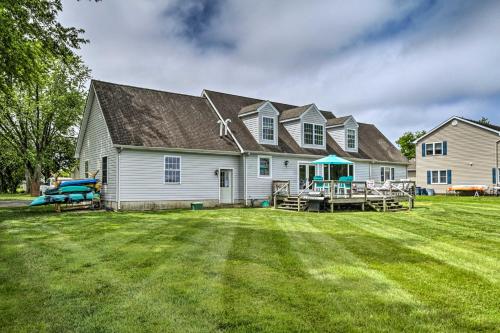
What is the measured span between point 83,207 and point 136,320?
1476 cm

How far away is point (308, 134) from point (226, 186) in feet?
21.7

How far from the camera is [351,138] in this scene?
2583cm

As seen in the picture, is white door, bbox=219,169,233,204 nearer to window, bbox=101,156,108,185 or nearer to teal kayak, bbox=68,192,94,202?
window, bbox=101,156,108,185

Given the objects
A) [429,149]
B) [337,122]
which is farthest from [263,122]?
[429,149]

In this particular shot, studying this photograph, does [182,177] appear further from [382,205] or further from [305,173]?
[382,205]

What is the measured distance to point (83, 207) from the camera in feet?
56.4

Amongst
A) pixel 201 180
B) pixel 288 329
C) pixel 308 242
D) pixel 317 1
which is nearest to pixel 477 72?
pixel 317 1

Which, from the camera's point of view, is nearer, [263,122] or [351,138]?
[263,122]

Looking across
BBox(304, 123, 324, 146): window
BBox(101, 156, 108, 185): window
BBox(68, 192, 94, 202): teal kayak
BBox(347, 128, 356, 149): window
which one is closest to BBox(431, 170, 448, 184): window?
BBox(347, 128, 356, 149): window

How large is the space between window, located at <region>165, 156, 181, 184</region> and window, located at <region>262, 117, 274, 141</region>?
5520 millimetres

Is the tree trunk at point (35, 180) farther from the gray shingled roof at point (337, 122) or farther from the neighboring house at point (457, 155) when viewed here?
the neighboring house at point (457, 155)

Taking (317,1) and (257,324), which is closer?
(257,324)

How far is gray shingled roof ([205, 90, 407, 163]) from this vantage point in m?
21.1

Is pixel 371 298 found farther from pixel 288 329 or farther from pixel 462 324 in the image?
pixel 288 329
